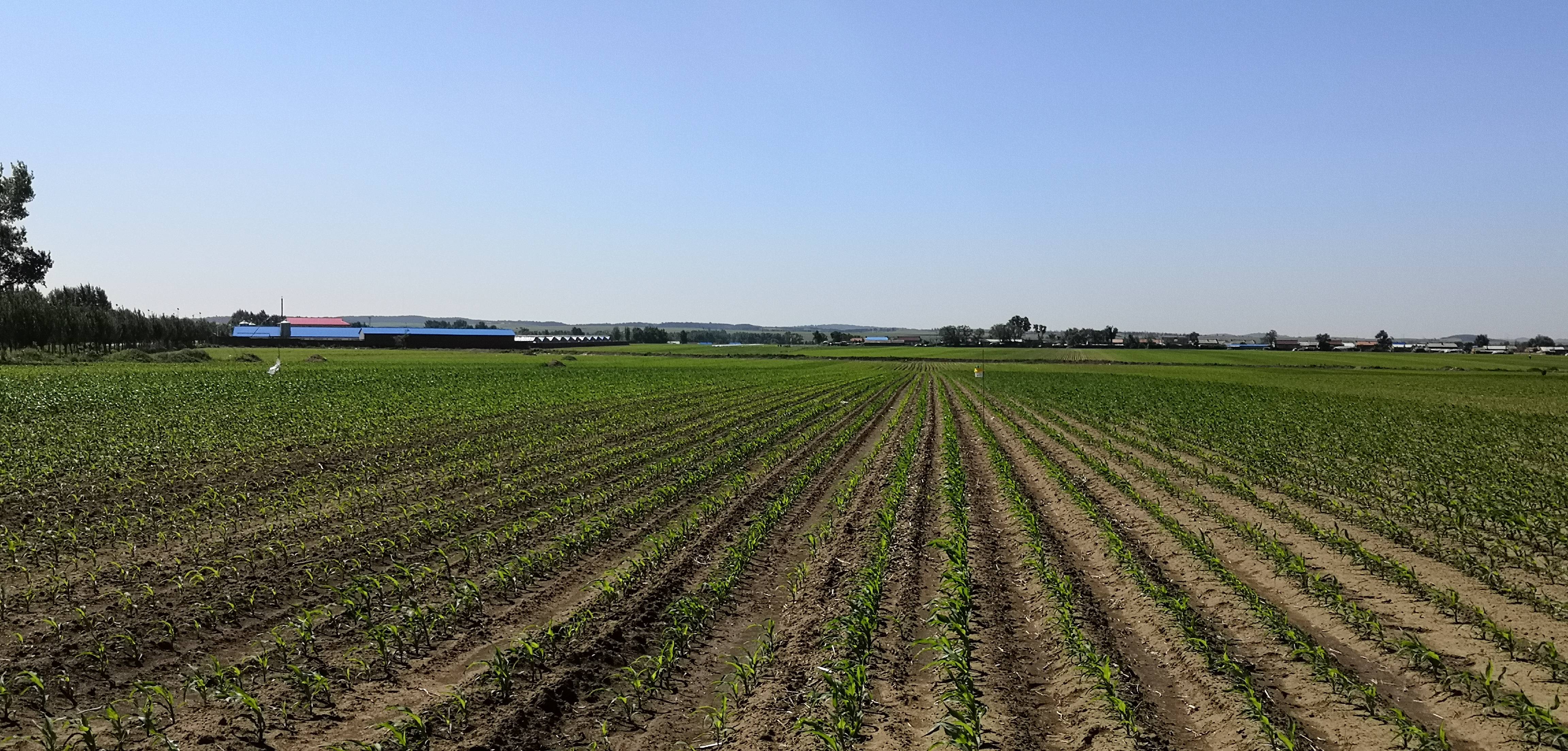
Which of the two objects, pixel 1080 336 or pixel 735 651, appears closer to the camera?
pixel 735 651

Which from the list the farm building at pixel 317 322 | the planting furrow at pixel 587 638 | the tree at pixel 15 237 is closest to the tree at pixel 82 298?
the tree at pixel 15 237

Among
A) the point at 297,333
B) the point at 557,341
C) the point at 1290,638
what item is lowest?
the point at 1290,638

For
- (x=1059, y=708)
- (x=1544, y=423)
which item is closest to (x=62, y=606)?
(x=1059, y=708)

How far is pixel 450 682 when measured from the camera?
604 cm

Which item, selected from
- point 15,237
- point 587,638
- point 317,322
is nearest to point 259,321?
point 317,322

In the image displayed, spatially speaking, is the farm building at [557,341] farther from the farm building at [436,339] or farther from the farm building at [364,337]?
the farm building at [364,337]

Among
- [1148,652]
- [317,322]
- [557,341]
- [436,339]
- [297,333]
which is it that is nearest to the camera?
[1148,652]

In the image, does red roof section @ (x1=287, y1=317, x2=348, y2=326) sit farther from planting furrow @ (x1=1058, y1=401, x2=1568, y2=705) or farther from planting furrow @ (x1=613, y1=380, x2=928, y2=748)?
planting furrow @ (x1=1058, y1=401, x2=1568, y2=705)

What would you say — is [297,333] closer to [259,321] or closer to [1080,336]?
[259,321]

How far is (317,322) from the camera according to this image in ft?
490

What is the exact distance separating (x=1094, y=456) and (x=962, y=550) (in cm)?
1139

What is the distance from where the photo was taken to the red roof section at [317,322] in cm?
14212

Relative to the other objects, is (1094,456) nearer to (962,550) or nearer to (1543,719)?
(962,550)

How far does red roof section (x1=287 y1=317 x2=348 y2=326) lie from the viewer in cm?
14212
